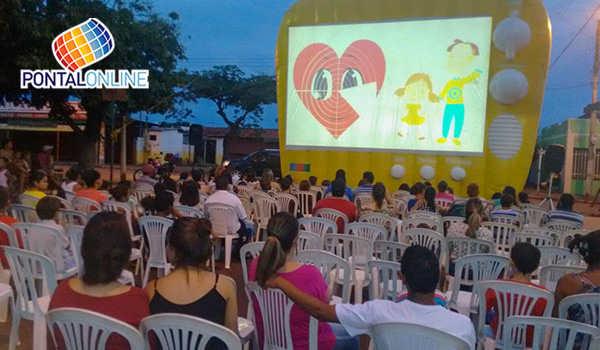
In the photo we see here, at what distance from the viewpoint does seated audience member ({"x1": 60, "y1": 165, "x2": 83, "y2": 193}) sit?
6691 millimetres

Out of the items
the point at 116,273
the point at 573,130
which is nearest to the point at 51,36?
the point at 116,273

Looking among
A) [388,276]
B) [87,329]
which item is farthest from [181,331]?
[388,276]

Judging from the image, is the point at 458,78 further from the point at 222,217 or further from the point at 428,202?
the point at 222,217

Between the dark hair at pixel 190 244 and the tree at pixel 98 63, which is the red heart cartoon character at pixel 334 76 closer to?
the tree at pixel 98 63

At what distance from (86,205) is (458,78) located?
328 inches

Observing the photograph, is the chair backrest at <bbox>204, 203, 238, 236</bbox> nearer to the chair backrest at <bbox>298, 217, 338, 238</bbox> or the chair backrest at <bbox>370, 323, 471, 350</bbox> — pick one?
the chair backrest at <bbox>298, 217, 338, 238</bbox>

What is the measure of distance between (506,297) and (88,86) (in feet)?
42.4

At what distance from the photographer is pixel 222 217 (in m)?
5.72

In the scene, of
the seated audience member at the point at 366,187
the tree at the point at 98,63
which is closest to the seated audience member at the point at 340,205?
the seated audience member at the point at 366,187

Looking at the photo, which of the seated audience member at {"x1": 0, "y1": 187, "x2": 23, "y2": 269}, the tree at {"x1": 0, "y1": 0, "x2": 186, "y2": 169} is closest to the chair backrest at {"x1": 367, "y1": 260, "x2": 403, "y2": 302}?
the seated audience member at {"x1": 0, "y1": 187, "x2": 23, "y2": 269}

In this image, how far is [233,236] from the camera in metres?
5.78

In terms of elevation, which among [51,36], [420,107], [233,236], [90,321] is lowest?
[233,236]

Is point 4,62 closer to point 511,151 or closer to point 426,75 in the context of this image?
point 426,75

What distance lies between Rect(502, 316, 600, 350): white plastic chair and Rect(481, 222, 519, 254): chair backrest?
8.32ft
